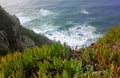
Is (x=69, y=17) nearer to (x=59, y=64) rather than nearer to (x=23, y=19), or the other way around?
(x=23, y=19)

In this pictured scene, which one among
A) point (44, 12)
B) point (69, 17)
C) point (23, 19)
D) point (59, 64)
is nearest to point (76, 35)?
point (69, 17)

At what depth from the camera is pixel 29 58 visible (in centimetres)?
738

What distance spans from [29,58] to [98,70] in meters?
1.50

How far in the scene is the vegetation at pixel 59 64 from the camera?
6.59 meters

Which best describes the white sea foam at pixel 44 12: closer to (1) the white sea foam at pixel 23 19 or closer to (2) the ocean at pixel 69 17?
(2) the ocean at pixel 69 17

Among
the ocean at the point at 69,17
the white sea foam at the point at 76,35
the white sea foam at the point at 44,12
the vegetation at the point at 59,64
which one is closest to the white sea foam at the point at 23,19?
the ocean at the point at 69,17

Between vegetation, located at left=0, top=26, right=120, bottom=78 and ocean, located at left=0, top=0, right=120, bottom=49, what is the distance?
44340mm

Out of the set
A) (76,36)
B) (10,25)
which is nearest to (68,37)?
(76,36)

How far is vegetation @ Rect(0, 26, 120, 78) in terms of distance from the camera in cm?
659

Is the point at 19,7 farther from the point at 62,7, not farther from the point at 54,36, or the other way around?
the point at 54,36

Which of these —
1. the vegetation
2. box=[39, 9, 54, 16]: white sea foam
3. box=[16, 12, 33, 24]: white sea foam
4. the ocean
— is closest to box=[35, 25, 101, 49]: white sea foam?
the ocean

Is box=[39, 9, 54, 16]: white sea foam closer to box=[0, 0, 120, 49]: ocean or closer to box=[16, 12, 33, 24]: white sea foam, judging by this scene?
box=[0, 0, 120, 49]: ocean

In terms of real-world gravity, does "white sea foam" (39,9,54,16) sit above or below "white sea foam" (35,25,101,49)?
above

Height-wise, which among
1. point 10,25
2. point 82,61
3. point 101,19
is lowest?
point 101,19
